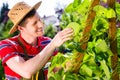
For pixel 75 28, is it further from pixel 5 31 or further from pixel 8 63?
pixel 5 31

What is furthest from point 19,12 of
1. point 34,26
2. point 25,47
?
point 25,47

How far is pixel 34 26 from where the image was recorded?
3297 mm

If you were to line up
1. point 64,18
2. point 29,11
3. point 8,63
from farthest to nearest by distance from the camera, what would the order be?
1. point 29,11
2. point 8,63
3. point 64,18

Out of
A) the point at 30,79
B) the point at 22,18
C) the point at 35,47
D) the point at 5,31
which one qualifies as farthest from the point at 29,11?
the point at 5,31

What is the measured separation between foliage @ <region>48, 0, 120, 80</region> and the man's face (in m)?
2.17

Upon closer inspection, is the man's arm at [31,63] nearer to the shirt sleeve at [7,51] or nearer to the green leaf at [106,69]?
the shirt sleeve at [7,51]

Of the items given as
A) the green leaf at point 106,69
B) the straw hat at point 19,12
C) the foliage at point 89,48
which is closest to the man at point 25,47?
the straw hat at point 19,12

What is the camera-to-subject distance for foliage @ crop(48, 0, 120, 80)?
0.80 m

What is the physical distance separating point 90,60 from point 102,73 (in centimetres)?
4

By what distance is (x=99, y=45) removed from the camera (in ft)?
2.67

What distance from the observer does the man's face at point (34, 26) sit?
321 cm

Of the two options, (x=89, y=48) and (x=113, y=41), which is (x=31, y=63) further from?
(x=113, y=41)

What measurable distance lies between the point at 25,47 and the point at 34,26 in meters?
0.22

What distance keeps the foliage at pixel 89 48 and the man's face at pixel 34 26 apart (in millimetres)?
2170
